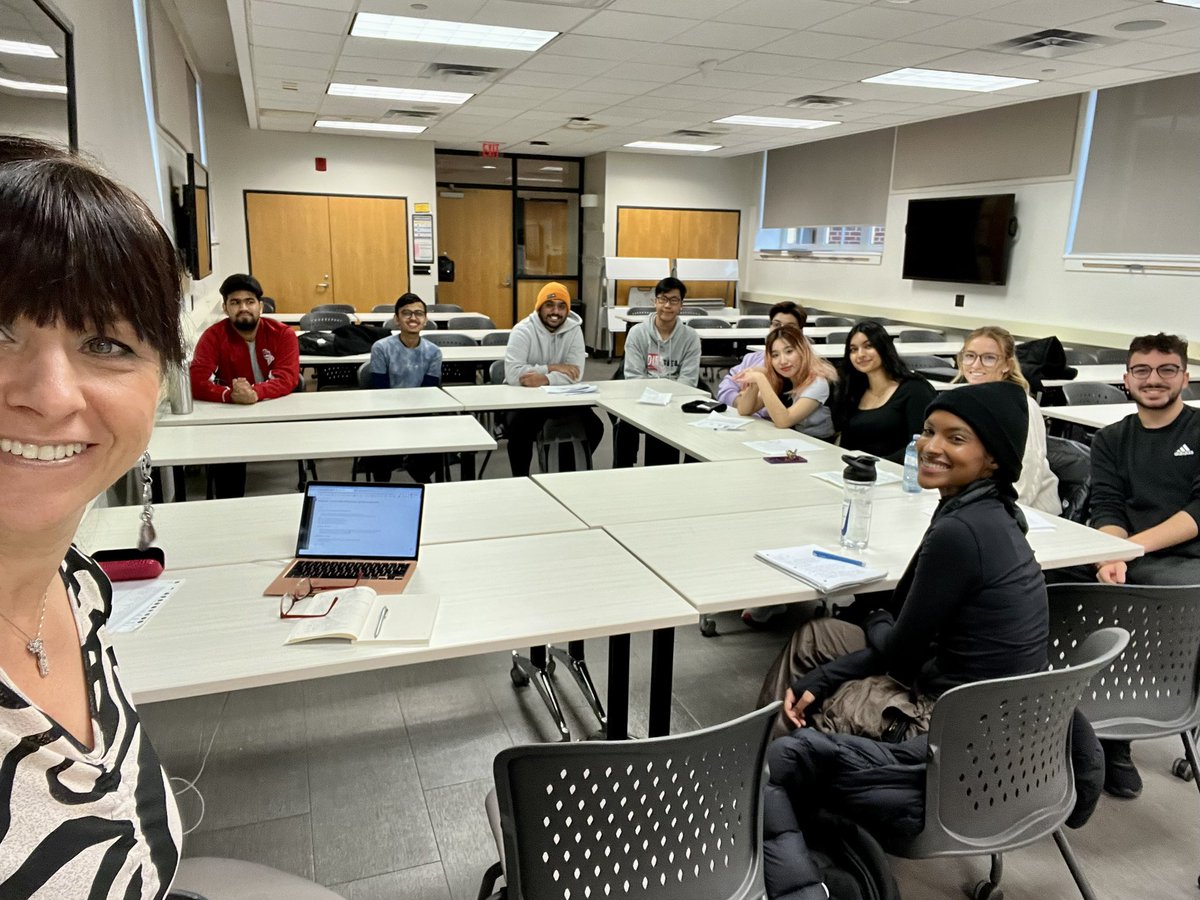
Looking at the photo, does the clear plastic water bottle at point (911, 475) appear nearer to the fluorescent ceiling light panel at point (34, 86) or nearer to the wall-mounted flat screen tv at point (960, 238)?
the fluorescent ceiling light panel at point (34, 86)

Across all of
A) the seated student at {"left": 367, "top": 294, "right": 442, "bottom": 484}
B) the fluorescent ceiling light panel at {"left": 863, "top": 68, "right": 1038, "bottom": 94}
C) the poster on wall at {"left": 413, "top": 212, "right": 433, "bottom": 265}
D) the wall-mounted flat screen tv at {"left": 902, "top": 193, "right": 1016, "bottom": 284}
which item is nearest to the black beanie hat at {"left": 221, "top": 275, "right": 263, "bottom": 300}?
the seated student at {"left": 367, "top": 294, "right": 442, "bottom": 484}

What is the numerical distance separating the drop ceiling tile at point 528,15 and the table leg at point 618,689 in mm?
3802

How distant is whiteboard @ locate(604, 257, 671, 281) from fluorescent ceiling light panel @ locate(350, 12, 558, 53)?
5.60 meters

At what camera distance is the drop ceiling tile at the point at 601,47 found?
516 cm

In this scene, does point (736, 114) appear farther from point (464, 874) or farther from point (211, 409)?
point (464, 874)

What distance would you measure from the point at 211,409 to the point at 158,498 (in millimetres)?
527

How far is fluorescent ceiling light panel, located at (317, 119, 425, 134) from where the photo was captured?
357 inches

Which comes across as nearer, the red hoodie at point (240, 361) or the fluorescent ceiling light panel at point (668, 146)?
the red hoodie at point (240, 361)

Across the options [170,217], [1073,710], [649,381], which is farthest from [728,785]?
[170,217]

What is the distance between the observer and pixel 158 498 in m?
3.63

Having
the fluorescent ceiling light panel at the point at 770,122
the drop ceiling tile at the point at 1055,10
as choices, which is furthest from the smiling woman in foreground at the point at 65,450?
the fluorescent ceiling light panel at the point at 770,122

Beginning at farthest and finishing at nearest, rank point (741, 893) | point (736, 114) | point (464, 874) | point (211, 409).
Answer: point (736, 114) < point (211, 409) < point (464, 874) < point (741, 893)

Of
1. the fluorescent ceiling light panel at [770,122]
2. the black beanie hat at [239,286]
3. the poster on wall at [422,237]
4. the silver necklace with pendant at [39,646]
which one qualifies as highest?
the fluorescent ceiling light panel at [770,122]

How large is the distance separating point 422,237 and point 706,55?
20.1 ft
